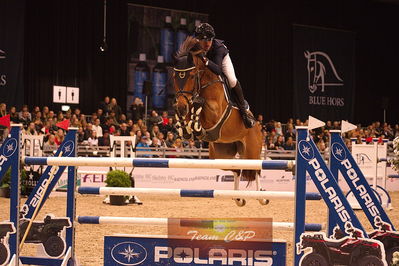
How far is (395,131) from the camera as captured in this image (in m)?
18.3

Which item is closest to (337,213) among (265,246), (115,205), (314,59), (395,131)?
(265,246)

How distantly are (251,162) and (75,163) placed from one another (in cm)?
103

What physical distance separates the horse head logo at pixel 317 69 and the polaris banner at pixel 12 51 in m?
9.84

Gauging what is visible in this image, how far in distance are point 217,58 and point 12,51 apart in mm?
10287

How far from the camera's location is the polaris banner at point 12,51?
14125 millimetres

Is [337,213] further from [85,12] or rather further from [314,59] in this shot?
[314,59]

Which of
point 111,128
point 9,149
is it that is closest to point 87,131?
point 111,128

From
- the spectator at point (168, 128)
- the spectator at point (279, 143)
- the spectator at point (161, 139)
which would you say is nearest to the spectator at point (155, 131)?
the spectator at point (161, 139)

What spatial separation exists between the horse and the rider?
5 centimetres

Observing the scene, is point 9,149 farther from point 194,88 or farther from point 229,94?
point 229,94

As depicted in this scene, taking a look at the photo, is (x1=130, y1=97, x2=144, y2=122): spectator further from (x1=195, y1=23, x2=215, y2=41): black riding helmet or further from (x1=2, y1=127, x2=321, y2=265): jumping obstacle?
(x1=2, y1=127, x2=321, y2=265): jumping obstacle

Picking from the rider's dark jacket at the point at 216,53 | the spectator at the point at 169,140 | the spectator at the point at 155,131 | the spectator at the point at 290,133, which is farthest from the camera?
the spectator at the point at 290,133

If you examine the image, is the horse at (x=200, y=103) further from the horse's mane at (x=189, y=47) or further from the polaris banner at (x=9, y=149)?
the polaris banner at (x=9, y=149)

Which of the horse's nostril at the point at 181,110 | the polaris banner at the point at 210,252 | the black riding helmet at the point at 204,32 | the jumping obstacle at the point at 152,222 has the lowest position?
the polaris banner at the point at 210,252
